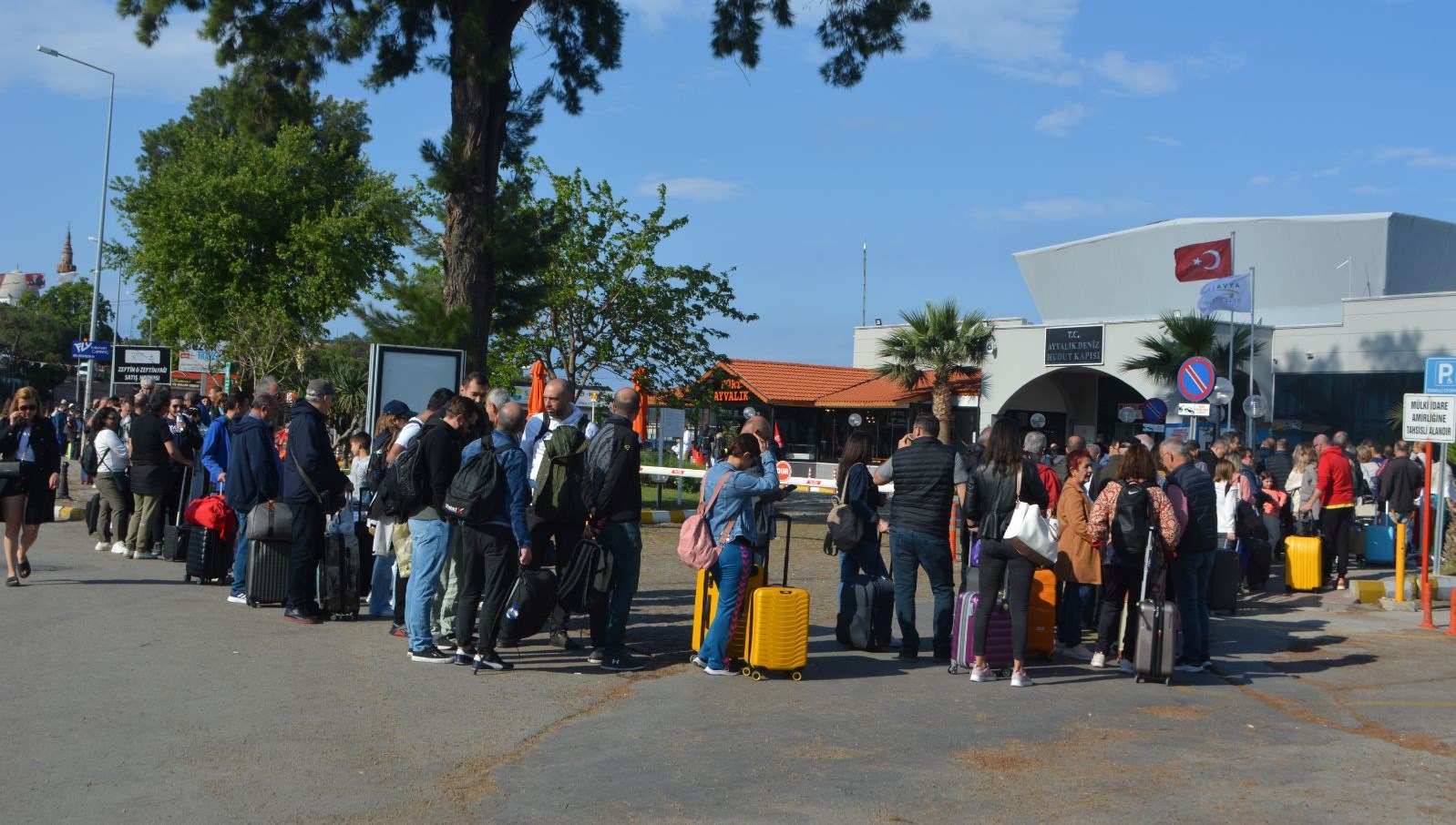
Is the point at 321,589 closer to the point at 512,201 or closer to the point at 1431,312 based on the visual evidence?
the point at 512,201

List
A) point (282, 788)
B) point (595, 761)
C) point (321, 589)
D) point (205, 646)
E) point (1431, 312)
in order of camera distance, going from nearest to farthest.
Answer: point (282, 788) < point (595, 761) < point (205, 646) < point (321, 589) < point (1431, 312)

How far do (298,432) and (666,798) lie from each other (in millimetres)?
5246

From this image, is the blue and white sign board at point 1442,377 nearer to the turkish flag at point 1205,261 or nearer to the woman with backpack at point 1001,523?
the woman with backpack at point 1001,523

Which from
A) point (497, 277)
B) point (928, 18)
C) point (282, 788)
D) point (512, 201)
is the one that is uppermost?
point (928, 18)

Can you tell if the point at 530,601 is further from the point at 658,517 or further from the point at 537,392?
the point at 658,517

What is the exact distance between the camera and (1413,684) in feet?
30.0

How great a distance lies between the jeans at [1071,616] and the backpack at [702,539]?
3.27 m

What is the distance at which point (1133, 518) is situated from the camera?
28.5 ft

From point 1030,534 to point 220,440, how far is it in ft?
24.5

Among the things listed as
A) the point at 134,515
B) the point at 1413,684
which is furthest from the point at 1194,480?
the point at 134,515

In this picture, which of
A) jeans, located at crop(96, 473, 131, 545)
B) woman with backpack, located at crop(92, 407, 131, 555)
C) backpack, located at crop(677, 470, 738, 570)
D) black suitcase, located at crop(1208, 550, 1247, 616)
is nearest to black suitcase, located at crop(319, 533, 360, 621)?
backpack, located at crop(677, 470, 738, 570)

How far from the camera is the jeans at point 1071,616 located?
1009 centimetres

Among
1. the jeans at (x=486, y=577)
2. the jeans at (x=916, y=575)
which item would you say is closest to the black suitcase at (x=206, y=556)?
the jeans at (x=486, y=577)

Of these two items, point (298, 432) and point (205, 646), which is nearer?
point (205, 646)
